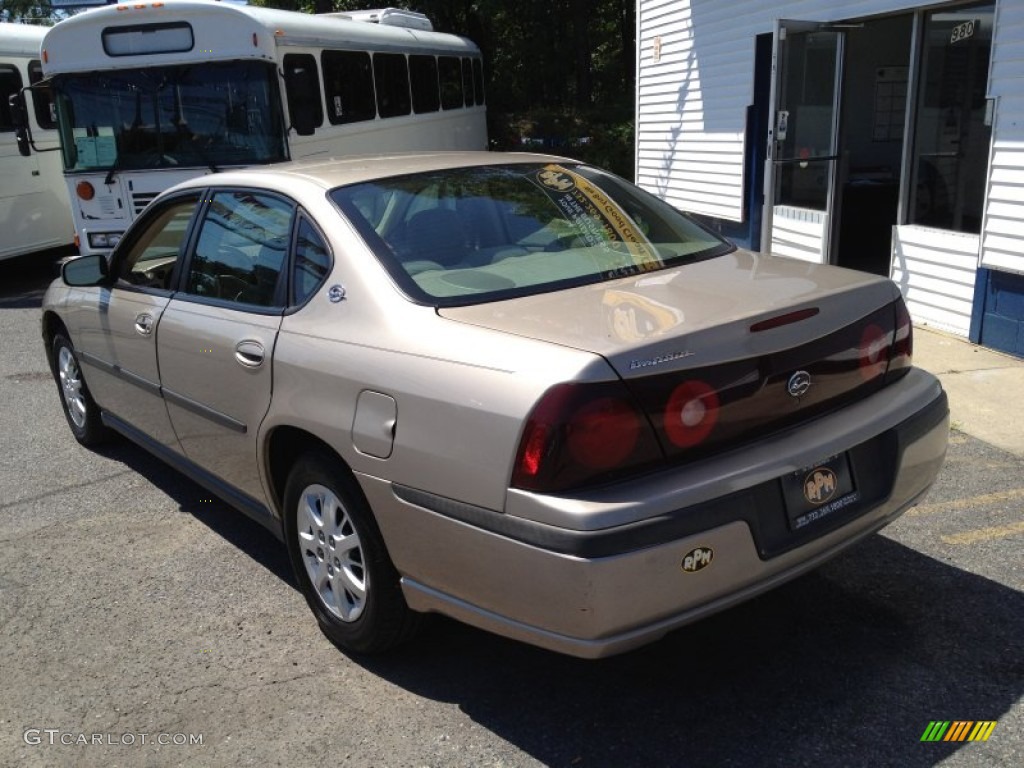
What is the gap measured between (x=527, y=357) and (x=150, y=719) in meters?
1.72

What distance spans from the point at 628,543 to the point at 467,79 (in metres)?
14.5

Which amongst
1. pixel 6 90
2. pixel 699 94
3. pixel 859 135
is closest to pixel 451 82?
pixel 699 94

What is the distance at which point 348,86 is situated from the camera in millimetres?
10758

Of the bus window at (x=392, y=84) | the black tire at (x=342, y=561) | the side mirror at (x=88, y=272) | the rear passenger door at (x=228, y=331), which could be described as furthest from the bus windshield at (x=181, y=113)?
the black tire at (x=342, y=561)

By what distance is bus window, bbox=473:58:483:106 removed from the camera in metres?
16.3

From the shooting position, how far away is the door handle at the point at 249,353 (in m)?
3.37

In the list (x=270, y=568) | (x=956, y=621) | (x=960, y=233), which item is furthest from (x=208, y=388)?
(x=960, y=233)

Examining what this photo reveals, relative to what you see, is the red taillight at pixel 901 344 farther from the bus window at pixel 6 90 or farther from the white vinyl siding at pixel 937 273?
the bus window at pixel 6 90

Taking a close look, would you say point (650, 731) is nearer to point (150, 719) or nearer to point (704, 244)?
point (150, 719)

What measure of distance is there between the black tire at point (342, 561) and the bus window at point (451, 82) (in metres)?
12.1

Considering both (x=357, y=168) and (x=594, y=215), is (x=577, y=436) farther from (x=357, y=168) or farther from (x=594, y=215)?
(x=357, y=168)

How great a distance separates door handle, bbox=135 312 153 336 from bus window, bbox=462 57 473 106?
12.2 metres

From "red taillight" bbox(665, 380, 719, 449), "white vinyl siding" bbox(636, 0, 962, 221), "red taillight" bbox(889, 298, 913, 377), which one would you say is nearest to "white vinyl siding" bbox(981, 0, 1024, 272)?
"white vinyl siding" bbox(636, 0, 962, 221)

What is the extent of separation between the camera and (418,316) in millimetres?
2871
